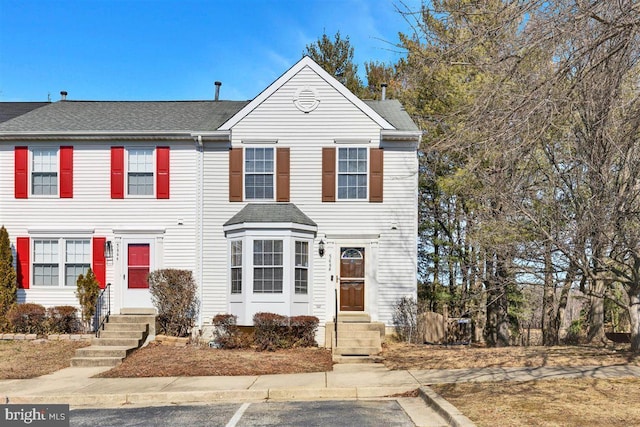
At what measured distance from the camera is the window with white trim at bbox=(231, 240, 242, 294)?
16.2 metres

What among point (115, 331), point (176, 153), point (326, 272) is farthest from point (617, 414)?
point (176, 153)

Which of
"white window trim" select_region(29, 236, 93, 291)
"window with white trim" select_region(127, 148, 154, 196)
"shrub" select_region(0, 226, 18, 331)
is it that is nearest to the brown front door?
"window with white trim" select_region(127, 148, 154, 196)

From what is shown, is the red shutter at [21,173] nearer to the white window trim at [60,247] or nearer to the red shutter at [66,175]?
the red shutter at [66,175]

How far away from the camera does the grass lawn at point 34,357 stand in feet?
39.6

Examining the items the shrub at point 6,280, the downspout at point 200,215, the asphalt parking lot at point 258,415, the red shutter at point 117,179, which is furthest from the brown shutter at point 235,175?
the asphalt parking lot at point 258,415

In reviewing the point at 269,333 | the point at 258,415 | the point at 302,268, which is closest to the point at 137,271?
the point at 269,333

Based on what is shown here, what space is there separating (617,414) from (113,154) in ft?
46.8

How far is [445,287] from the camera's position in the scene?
2227 centimetres

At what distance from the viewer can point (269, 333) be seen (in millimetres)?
14609

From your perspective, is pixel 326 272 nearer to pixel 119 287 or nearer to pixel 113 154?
pixel 119 287

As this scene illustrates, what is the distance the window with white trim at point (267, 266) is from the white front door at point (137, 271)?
3.13 m

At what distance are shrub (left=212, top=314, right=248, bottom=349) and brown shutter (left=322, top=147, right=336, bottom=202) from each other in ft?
13.9

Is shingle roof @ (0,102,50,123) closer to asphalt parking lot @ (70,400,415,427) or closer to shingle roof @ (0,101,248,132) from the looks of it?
shingle roof @ (0,101,248,132)

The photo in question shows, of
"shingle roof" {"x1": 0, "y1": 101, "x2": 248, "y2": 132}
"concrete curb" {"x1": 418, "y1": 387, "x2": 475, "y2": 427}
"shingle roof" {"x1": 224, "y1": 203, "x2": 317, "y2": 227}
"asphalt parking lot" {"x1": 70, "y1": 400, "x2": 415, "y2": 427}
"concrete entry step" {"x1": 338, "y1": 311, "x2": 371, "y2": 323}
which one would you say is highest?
"shingle roof" {"x1": 0, "y1": 101, "x2": 248, "y2": 132}
